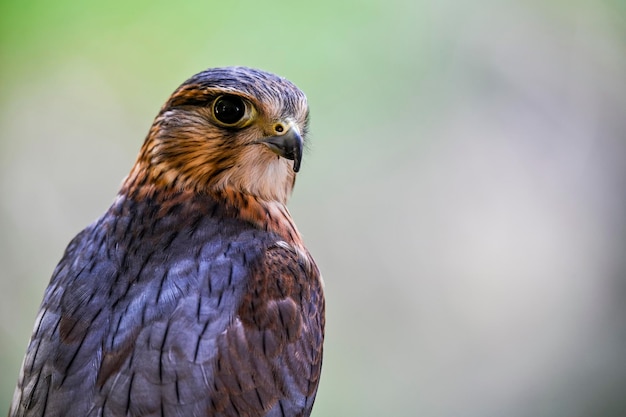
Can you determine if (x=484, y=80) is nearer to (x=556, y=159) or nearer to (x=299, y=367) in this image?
(x=556, y=159)

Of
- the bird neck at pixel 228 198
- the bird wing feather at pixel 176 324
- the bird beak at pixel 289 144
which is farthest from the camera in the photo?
the bird neck at pixel 228 198

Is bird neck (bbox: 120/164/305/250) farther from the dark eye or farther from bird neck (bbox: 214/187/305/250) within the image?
the dark eye

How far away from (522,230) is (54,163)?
7.89 ft

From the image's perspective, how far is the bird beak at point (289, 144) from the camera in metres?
2.20

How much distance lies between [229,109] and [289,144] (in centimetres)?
19

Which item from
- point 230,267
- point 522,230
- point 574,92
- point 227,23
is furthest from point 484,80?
point 230,267

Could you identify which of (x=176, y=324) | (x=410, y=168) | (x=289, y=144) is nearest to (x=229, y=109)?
(x=289, y=144)

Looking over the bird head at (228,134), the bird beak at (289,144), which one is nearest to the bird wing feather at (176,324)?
the bird head at (228,134)

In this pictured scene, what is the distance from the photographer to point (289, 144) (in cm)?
221

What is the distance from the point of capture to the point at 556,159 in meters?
4.24

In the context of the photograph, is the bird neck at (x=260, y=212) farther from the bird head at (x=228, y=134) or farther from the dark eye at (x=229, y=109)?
the dark eye at (x=229, y=109)

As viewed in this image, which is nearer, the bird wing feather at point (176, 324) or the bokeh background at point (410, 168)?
the bird wing feather at point (176, 324)

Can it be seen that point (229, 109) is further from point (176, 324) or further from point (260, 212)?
point (176, 324)

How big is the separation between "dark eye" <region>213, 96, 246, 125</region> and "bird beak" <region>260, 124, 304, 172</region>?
0.34 ft
